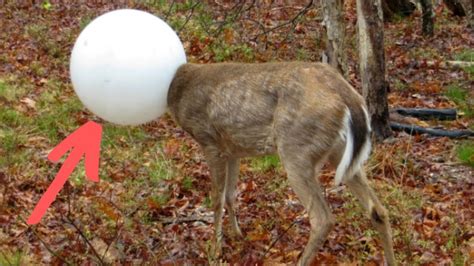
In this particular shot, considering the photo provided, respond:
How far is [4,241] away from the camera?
234 inches

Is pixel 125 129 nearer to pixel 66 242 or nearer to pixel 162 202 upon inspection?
pixel 162 202

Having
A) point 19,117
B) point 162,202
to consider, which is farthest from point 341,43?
point 19,117

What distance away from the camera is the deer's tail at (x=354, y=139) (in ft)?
16.4

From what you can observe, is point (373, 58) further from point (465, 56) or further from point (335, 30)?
point (465, 56)

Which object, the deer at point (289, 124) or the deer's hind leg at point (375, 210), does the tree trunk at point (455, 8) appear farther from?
the deer's hind leg at point (375, 210)

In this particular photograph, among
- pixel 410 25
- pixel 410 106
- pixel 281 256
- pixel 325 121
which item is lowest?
pixel 410 25

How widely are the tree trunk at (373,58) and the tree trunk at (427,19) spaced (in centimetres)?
746

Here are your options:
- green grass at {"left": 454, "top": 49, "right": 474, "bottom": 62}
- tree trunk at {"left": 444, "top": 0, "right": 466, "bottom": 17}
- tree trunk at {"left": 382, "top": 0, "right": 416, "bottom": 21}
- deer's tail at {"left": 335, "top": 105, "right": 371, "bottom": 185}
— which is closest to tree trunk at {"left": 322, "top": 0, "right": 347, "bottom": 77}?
deer's tail at {"left": 335, "top": 105, "right": 371, "bottom": 185}

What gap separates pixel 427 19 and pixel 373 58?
7637 millimetres

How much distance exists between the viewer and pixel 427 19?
1588 centimetres

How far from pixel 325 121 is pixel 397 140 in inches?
155

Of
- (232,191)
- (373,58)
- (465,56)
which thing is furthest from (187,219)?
(465,56)

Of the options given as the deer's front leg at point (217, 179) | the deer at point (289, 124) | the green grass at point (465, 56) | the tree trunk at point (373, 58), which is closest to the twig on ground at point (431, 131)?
the tree trunk at point (373, 58)

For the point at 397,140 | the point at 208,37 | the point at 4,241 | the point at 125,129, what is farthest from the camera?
the point at 208,37
